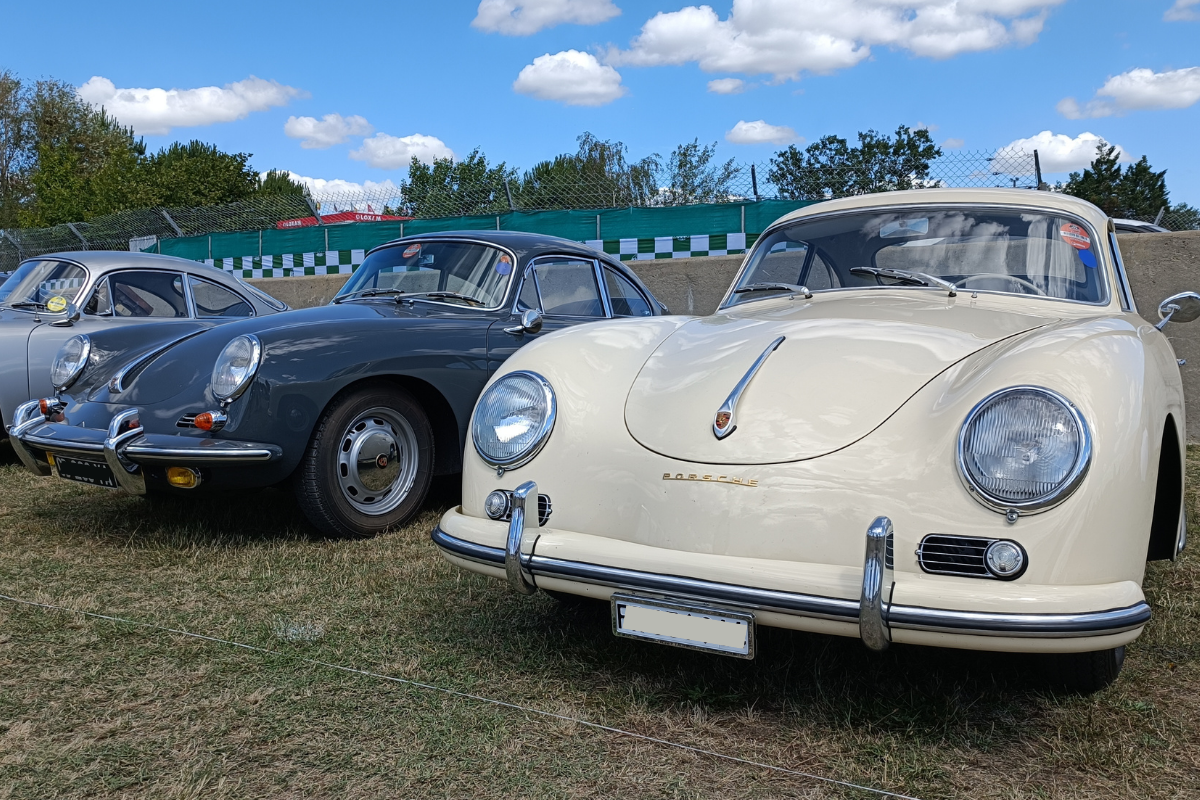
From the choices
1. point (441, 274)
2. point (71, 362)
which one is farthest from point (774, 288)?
point (71, 362)

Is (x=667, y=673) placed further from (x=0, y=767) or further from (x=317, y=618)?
(x=0, y=767)

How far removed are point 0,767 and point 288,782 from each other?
2.25 ft

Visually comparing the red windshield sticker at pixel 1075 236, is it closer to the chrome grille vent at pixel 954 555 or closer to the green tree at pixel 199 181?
the chrome grille vent at pixel 954 555

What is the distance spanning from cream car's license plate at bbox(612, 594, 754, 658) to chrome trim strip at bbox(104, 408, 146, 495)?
2.54 metres

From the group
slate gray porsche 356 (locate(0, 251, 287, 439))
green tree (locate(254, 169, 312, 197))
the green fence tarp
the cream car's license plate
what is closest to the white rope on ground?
the cream car's license plate

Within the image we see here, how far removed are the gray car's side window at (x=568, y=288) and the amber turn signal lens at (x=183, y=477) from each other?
2027 millimetres

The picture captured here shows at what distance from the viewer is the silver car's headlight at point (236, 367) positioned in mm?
4004

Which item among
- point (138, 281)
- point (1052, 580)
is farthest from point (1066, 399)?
point (138, 281)

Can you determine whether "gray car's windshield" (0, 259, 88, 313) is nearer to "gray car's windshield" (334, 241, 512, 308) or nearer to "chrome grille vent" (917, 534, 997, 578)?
"gray car's windshield" (334, 241, 512, 308)

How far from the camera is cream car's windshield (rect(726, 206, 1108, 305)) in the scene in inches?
133

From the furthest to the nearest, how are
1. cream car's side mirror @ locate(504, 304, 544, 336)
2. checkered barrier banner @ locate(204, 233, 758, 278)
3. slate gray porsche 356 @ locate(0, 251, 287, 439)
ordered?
checkered barrier banner @ locate(204, 233, 758, 278), slate gray porsche 356 @ locate(0, 251, 287, 439), cream car's side mirror @ locate(504, 304, 544, 336)

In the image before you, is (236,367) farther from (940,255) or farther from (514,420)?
(940,255)

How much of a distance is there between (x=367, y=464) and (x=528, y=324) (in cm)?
101

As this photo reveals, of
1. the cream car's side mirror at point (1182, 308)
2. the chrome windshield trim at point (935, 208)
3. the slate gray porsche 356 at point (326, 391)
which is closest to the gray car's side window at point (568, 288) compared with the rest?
the slate gray porsche 356 at point (326, 391)
